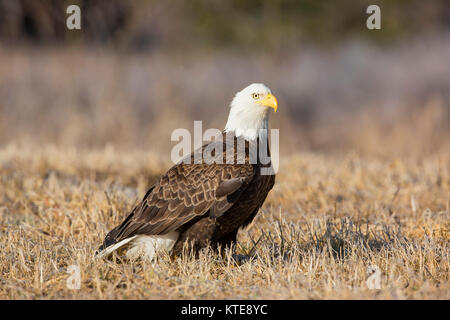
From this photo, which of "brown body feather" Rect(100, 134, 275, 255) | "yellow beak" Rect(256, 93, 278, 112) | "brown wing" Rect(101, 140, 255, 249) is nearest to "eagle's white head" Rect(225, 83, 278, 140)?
"yellow beak" Rect(256, 93, 278, 112)

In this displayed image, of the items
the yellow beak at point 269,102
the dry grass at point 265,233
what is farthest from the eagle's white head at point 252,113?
the dry grass at point 265,233

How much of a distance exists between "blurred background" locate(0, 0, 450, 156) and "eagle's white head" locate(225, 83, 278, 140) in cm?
610

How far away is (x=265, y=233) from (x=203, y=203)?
2.60 ft

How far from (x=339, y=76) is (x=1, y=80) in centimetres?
831

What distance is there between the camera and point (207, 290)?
3.91m

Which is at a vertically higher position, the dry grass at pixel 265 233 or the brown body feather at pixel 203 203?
the brown body feather at pixel 203 203

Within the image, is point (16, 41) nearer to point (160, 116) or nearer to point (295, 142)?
point (160, 116)

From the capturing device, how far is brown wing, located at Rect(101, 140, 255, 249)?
4.66 m

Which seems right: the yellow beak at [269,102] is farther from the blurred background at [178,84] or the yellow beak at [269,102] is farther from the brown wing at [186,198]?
the blurred background at [178,84]

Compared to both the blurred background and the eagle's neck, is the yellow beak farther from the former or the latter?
the blurred background

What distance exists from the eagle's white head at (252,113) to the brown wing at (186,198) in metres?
0.46

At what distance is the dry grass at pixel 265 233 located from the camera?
12.9 ft
